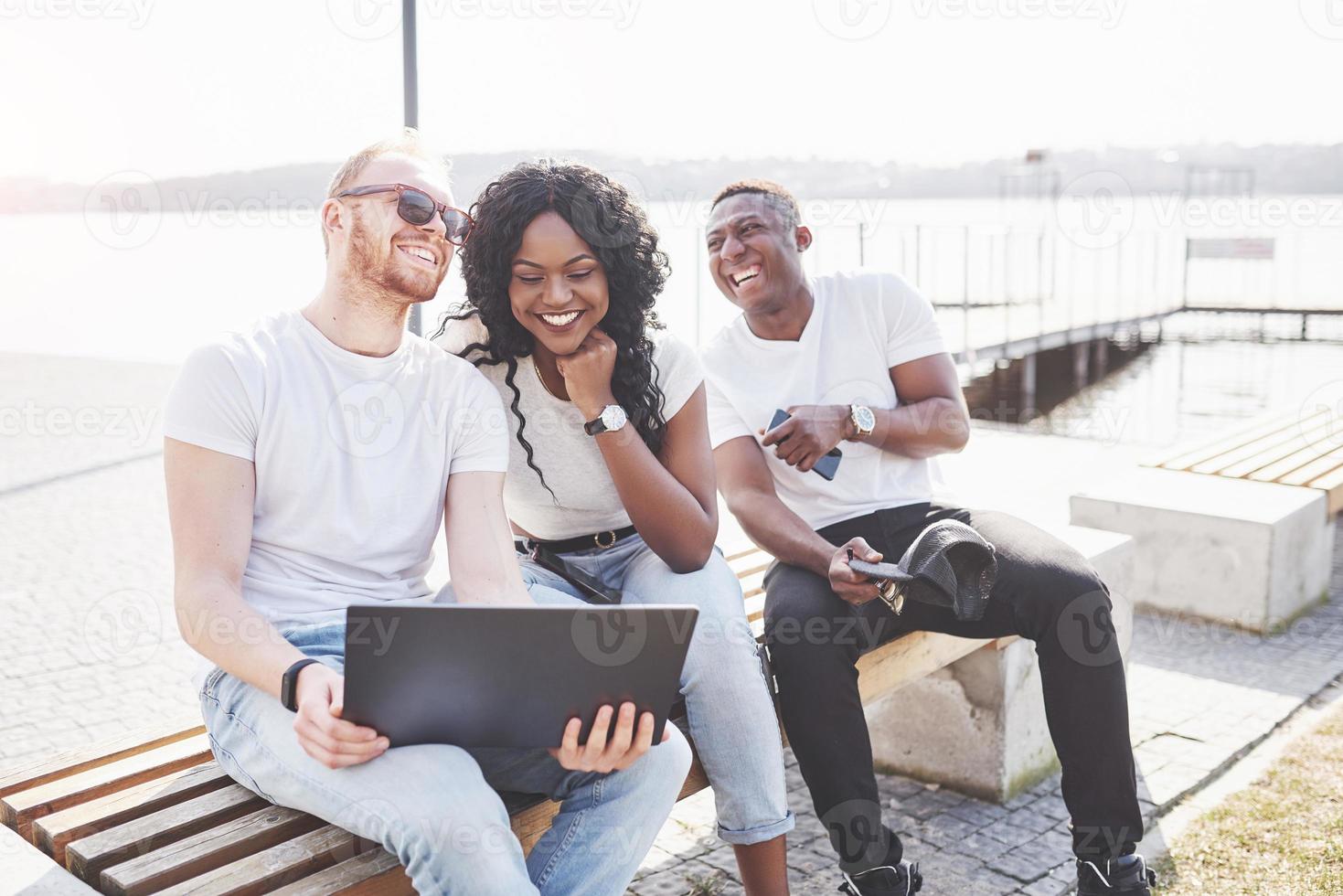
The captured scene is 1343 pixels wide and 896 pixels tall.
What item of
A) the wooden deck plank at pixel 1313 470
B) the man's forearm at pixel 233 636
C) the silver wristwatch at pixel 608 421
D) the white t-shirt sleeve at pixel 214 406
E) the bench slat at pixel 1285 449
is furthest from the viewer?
the bench slat at pixel 1285 449

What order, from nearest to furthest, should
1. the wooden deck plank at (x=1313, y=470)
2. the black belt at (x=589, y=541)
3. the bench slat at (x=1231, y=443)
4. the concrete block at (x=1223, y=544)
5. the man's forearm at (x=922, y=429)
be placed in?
→ the black belt at (x=589, y=541), the man's forearm at (x=922, y=429), the concrete block at (x=1223, y=544), the wooden deck plank at (x=1313, y=470), the bench slat at (x=1231, y=443)

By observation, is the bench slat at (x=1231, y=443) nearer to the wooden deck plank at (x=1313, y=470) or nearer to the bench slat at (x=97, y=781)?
the wooden deck plank at (x=1313, y=470)

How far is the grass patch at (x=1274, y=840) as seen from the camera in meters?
2.97

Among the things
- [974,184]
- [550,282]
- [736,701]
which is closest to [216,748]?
[736,701]

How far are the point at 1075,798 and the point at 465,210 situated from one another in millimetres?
2027

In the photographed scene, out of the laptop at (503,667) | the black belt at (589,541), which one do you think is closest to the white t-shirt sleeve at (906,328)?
the black belt at (589,541)

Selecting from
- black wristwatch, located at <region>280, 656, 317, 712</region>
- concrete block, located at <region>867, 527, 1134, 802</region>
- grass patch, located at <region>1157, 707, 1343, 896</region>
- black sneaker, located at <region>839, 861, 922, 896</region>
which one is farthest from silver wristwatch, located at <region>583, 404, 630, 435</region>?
grass patch, located at <region>1157, 707, 1343, 896</region>

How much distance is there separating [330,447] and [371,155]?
70 cm

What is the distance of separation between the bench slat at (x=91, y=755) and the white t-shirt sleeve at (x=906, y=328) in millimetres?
2183

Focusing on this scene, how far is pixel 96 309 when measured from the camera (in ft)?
61.5

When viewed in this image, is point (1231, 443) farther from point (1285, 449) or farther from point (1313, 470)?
point (1313, 470)

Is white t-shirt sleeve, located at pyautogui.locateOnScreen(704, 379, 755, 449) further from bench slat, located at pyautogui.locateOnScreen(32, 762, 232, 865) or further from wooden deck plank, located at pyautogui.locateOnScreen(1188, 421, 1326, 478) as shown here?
wooden deck plank, located at pyautogui.locateOnScreen(1188, 421, 1326, 478)

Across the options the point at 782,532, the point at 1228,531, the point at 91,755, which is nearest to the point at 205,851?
the point at 91,755

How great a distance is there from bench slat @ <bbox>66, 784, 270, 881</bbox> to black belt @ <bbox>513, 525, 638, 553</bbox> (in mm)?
976
